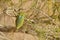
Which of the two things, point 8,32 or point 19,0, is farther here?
point 19,0

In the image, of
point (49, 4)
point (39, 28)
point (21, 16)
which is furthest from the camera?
point (49, 4)

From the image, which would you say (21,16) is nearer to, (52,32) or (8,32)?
(8,32)

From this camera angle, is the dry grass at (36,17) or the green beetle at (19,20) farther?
the dry grass at (36,17)

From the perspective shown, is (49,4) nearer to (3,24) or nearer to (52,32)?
(52,32)

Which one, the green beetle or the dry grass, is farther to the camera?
the dry grass

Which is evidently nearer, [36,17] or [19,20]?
[19,20]

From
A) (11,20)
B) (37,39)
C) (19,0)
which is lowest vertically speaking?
(37,39)

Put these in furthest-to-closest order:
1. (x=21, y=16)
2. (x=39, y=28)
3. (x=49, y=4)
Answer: (x=49, y=4) → (x=39, y=28) → (x=21, y=16)

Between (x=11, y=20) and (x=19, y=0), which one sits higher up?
(x=19, y=0)

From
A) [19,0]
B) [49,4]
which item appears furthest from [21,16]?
[49,4]

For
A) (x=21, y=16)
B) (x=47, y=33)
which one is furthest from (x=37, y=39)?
(x=21, y=16)
